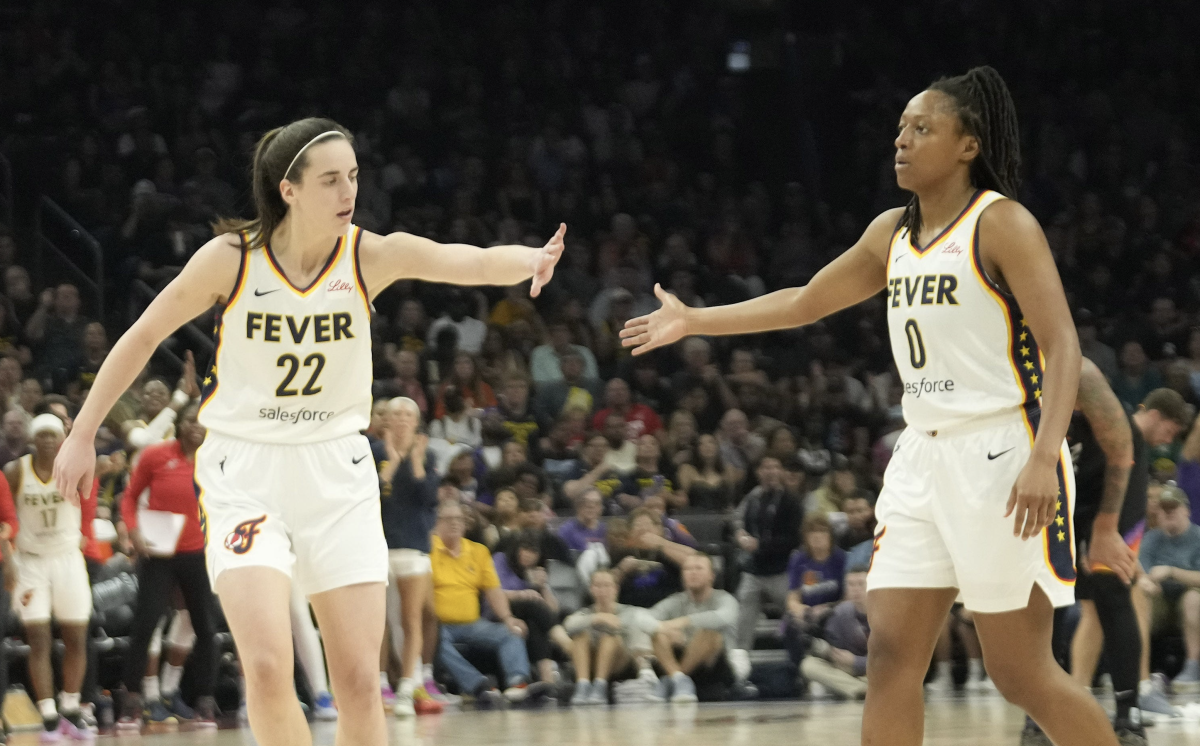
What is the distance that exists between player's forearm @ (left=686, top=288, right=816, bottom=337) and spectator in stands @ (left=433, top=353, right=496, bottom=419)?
779 centimetres

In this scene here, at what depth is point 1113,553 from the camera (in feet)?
16.7

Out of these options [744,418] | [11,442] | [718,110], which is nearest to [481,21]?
[718,110]

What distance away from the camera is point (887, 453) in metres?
12.8

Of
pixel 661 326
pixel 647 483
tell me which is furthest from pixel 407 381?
pixel 661 326

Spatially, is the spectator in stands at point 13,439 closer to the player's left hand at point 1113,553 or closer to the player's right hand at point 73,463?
the player's right hand at point 73,463

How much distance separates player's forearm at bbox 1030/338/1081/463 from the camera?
3828 millimetres

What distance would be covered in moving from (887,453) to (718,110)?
6.23m

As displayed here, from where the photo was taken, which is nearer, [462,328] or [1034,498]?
[1034,498]

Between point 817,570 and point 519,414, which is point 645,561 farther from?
point 519,414

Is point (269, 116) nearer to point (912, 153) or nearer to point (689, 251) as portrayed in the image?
point (689, 251)

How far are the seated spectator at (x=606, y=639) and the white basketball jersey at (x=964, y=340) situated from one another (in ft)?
22.0

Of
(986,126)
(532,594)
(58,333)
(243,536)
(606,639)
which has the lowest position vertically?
(606,639)

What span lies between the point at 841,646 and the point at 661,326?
6.61 m

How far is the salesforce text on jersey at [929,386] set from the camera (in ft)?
13.3
